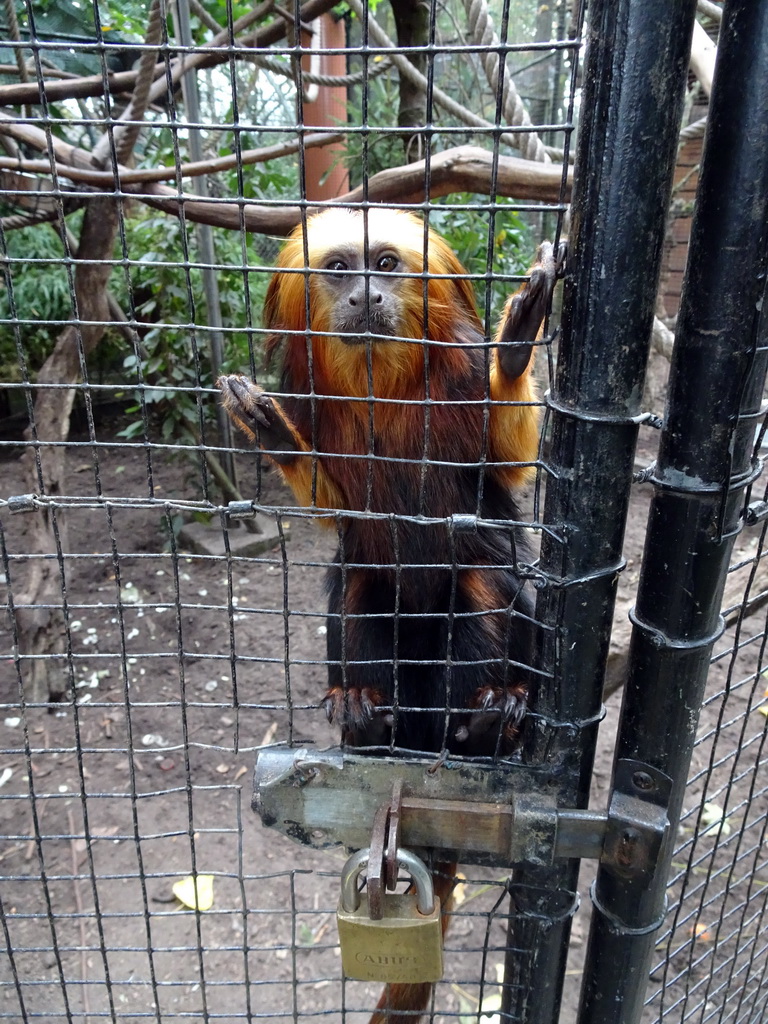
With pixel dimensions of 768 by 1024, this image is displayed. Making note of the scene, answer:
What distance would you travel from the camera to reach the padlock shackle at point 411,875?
1033 mm

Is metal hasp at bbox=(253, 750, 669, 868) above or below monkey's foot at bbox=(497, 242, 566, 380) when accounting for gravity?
below

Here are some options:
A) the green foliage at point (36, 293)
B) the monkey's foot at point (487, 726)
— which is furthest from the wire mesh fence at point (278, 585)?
the green foliage at point (36, 293)

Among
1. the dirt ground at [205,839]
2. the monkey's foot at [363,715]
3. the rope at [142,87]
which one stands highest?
the rope at [142,87]

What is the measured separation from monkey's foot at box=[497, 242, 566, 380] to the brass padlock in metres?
0.75

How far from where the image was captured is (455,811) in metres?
1.07

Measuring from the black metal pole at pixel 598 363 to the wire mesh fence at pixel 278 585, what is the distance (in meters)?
0.02

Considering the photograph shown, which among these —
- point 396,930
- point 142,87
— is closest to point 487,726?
point 396,930

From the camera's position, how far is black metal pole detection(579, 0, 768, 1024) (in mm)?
811

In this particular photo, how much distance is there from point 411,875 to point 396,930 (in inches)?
3.1

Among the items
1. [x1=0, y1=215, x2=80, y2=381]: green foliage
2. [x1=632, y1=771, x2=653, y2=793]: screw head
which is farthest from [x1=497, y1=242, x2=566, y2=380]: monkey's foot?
[x1=0, y1=215, x2=80, y2=381]: green foliage

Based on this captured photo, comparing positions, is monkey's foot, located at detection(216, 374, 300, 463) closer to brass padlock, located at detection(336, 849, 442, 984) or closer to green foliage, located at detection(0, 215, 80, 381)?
brass padlock, located at detection(336, 849, 442, 984)

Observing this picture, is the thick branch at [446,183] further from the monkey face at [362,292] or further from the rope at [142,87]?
the monkey face at [362,292]

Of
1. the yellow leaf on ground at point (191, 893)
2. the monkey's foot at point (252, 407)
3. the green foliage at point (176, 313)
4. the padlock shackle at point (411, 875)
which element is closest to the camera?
the padlock shackle at point (411, 875)

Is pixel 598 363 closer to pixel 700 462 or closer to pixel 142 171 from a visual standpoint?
A: pixel 700 462
